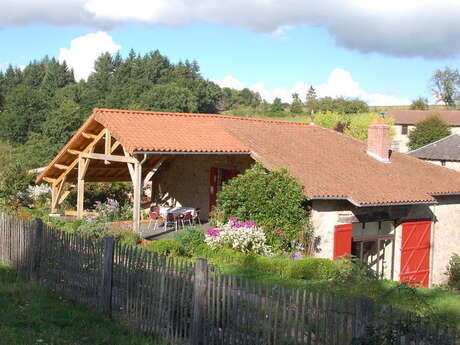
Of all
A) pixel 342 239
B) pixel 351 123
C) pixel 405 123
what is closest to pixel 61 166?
pixel 342 239

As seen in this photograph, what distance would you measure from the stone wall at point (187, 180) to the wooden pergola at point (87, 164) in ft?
3.85

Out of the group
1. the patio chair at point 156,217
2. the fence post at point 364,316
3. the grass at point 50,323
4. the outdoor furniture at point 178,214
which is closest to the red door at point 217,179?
the outdoor furniture at point 178,214

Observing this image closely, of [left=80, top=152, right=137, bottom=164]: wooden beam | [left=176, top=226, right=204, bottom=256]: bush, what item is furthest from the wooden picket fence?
[left=80, top=152, right=137, bottom=164]: wooden beam

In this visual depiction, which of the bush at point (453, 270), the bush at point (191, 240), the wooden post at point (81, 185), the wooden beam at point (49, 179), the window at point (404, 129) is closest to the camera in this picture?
the bush at point (191, 240)

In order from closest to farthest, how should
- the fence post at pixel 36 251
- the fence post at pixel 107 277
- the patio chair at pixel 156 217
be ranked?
the fence post at pixel 107 277 → the fence post at pixel 36 251 → the patio chair at pixel 156 217

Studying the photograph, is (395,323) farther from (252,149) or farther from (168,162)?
(168,162)

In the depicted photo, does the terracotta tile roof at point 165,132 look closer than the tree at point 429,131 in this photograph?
Yes

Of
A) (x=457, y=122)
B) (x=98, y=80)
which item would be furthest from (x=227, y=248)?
(x=98, y=80)

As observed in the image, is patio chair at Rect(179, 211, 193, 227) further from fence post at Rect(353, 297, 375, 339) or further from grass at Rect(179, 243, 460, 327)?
fence post at Rect(353, 297, 375, 339)

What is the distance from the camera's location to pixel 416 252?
63.7 feet

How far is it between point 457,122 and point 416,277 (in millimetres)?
48749

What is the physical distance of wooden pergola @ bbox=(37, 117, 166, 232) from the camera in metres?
18.4

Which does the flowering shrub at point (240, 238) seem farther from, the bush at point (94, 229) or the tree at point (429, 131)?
the tree at point (429, 131)

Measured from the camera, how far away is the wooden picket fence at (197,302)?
219 inches
